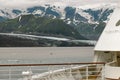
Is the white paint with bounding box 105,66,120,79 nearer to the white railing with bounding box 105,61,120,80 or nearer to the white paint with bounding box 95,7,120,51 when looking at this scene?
the white railing with bounding box 105,61,120,80

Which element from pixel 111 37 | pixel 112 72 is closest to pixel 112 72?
pixel 112 72

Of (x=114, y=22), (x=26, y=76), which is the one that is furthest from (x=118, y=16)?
(x=26, y=76)

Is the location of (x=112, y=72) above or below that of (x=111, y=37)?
below

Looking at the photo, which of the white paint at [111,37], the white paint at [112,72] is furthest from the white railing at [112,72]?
the white paint at [111,37]

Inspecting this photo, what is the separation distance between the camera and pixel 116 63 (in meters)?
15.6

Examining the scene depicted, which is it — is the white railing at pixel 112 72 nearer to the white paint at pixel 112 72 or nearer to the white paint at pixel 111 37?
the white paint at pixel 112 72

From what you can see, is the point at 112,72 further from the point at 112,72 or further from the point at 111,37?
the point at 111,37

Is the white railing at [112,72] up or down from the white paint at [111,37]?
down

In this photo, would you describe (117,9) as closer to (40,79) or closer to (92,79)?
(92,79)

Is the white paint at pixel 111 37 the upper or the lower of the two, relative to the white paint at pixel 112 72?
upper

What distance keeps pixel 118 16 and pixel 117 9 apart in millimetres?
364

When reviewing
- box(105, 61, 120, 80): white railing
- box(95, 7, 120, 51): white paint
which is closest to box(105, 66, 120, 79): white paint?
box(105, 61, 120, 80): white railing

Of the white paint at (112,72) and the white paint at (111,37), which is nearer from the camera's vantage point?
the white paint at (112,72)

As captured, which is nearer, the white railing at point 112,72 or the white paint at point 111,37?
the white railing at point 112,72
